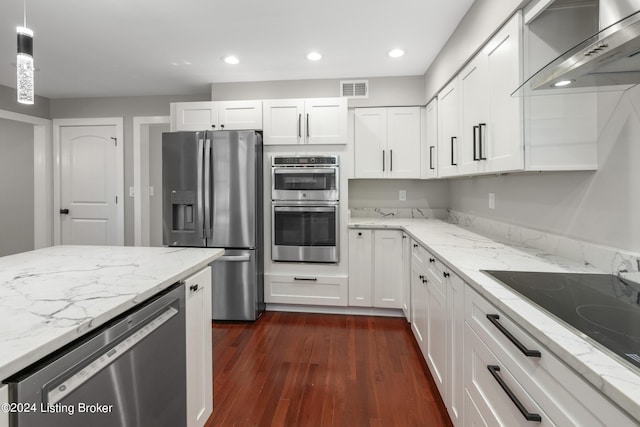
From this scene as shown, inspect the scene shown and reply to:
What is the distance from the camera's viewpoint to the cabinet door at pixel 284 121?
3.17 m

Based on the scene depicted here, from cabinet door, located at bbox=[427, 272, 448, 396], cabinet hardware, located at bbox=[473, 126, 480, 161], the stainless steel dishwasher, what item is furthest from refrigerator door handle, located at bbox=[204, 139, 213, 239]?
cabinet hardware, located at bbox=[473, 126, 480, 161]

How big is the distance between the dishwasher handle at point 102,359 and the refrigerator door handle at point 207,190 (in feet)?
6.33

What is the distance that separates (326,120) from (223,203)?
1316 mm

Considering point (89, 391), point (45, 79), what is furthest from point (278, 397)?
point (45, 79)

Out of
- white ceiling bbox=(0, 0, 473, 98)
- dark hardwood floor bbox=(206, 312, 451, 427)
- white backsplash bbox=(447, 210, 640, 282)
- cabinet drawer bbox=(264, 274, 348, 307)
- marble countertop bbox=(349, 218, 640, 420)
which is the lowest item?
dark hardwood floor bbox=(206, 312, 451, 427)

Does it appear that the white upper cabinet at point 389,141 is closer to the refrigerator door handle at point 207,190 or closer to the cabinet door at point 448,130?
the cabinet door at point 448,130

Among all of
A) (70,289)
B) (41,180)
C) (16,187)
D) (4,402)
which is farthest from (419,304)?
(16,187)

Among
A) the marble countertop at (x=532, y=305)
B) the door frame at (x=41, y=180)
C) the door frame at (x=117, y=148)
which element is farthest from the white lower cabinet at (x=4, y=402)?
the door frame at (x=41, y=180)

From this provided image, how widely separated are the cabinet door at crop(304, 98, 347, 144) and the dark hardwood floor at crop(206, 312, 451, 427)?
1.82m

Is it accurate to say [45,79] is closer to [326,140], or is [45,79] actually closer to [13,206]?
[13,206]

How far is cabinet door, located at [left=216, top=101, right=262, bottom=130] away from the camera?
10.6ft

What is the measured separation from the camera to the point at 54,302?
911 millimetres

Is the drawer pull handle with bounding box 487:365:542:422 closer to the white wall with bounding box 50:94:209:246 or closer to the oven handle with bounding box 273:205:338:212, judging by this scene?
the oven handle with bounding box 273:205:338:212

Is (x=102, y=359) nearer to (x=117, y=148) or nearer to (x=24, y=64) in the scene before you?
(x=24, y=64)
